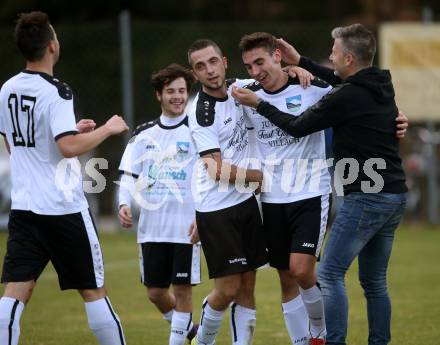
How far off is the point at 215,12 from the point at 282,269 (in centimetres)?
1784

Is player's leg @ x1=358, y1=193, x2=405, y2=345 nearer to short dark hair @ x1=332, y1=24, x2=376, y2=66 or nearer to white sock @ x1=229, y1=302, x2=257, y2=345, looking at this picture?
white sock @ x1=229, y1=302, x2=257, y2=345

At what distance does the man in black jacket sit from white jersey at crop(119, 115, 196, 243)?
4.34 ft

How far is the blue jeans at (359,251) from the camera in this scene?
6.32 meters

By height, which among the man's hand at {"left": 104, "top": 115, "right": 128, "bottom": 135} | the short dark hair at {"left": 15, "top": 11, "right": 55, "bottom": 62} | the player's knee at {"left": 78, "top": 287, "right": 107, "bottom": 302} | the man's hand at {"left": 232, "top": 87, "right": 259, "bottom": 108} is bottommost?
the player's knee at {"left": 78, "top": 287, "right": 107, "bottom": 302}

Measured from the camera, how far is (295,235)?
6.69m

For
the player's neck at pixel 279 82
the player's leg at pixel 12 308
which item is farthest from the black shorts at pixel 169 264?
the player's leg at pixel 12 308

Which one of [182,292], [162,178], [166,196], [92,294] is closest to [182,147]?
[162,178]

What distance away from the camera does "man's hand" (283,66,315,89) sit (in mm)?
6777

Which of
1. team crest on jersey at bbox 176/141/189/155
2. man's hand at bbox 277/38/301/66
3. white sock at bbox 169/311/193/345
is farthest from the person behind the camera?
team crest on jersey at bbox 176/141/189/155

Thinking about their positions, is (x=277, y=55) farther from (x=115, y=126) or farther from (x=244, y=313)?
(x=244, y=313)

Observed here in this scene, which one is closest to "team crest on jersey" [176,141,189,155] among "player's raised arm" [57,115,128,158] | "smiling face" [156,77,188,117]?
"smiling face" [156,77,188,117]

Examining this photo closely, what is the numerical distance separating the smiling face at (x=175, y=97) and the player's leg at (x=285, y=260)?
4.15 feet

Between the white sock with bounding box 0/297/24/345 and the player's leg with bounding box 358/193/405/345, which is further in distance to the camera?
the player's leg with bounding box 358/193/405/345

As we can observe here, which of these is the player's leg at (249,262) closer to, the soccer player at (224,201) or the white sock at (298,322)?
the soccer player at (224,201)
